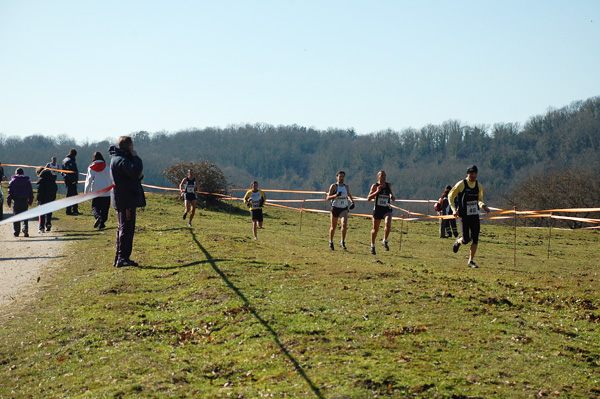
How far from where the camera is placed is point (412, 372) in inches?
247

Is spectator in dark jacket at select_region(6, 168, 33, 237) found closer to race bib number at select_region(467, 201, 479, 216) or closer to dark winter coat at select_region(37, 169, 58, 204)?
dark winter coat at select_region(37, 169, 58, 204)

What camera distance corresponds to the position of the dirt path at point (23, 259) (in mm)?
11078

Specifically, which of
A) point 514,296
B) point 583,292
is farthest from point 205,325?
point 583,292

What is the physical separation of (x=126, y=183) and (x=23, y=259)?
434 centimetres

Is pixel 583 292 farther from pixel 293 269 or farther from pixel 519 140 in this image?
pixel 519 140

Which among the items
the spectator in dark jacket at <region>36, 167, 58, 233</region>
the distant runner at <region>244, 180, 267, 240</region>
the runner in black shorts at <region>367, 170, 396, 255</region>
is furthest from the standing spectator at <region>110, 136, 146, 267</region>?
the spectator in dark jacket at <region>36, 167, 58, 233</region>

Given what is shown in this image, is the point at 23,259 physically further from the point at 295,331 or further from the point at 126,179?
the point at 295,331

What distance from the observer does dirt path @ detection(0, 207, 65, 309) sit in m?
11.1

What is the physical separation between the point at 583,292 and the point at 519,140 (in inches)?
5602

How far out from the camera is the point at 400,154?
173000mm

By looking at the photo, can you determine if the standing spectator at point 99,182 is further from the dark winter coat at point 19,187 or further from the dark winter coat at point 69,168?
the dark winter coat at point 69,168

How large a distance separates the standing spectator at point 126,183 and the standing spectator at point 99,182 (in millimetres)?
1594

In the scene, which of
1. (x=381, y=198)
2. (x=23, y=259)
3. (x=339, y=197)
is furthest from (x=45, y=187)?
(x=381, y=198)

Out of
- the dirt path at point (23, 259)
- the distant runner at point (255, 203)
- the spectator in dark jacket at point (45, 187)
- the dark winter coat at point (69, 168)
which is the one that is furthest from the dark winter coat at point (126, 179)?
the dark winter coat at point (69, 168)
